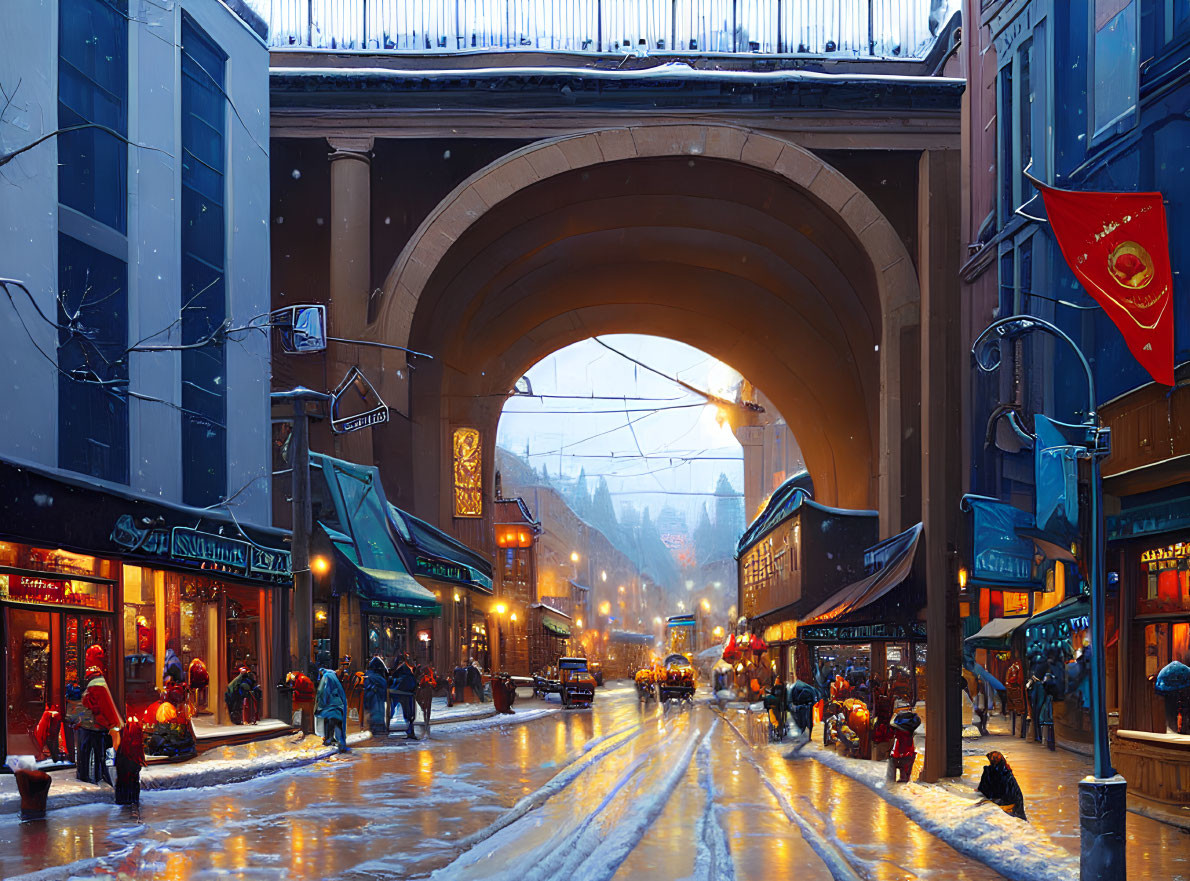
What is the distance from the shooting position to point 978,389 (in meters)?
28.4

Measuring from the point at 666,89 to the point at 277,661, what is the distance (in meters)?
18.1

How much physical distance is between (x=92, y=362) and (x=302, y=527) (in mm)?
5682

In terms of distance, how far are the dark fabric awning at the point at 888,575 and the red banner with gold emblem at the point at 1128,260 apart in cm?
1144

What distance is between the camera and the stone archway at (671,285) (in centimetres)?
3644

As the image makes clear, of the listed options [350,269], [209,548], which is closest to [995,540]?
[209,548]

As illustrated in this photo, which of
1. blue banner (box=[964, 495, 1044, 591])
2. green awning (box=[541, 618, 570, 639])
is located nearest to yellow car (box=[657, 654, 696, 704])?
green awning (box=[541, 618, 570, 639])

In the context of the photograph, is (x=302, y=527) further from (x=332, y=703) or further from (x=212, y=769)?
(x=212, y=769)

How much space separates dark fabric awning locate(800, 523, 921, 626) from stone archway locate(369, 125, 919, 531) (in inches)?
87.8

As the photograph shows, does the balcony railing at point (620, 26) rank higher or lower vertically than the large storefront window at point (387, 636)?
higher

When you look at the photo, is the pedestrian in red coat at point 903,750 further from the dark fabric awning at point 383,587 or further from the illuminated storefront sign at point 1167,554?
the dark fabric awning at point 383,587

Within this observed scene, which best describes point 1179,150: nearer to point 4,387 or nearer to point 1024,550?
point 1024,550

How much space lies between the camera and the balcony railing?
3781cm

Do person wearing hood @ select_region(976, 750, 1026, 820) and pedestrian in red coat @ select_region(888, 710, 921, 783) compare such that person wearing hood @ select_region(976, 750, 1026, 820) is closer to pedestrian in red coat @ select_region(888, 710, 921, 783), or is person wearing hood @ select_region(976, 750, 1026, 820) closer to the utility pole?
pedestrian in red coat @ select_region(888, 710, 921, 783)

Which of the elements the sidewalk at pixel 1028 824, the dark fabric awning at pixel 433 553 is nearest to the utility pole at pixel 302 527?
the dark fabric awning at pixel 433 553
